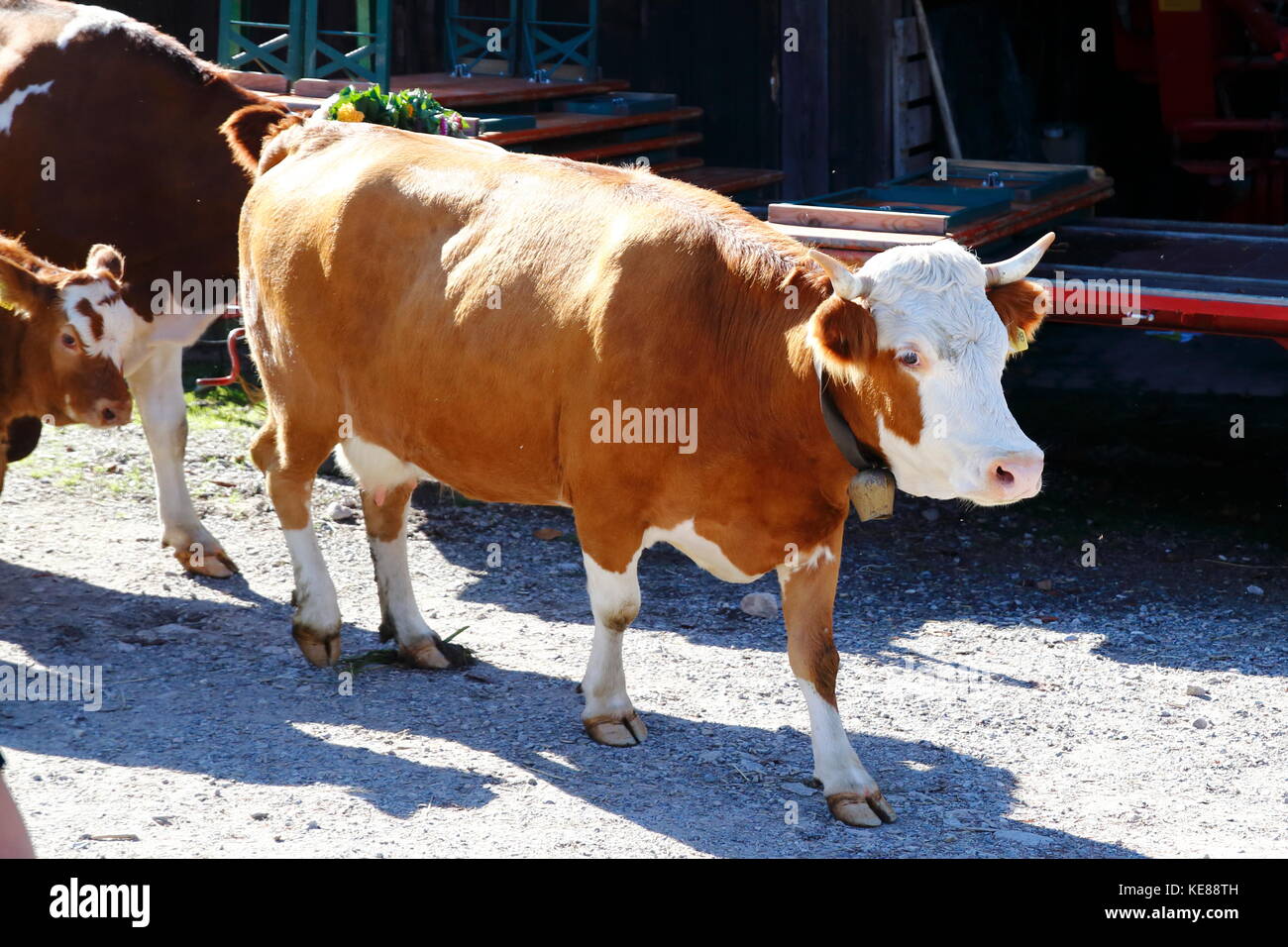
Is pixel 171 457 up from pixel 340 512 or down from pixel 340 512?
up

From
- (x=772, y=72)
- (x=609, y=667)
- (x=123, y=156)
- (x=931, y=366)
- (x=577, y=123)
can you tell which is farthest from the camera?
(x=772, y=72)

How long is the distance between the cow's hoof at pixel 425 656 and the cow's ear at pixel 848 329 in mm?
2327

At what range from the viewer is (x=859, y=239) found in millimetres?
7129

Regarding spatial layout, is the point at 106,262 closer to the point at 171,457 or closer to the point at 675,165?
the point at 171,457

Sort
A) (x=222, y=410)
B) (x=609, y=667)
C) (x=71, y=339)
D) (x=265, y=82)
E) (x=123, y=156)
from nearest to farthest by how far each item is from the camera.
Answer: (x=609, y=667), (x=71, y=339), (x=123, y=156), (x=265, y=82), (x=222, y=410)

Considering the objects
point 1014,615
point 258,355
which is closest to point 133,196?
point 258,355

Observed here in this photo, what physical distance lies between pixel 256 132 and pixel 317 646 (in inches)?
83.3

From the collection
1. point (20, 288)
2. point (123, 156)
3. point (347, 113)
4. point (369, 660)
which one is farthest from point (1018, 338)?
point (123, 156)

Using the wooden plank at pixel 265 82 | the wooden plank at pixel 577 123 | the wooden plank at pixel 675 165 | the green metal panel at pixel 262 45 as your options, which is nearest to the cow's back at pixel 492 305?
the wooden plank at pixel 577 123

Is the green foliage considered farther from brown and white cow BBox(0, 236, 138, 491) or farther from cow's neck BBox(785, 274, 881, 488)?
cow's neck BBox(785, 274, 881, 488)

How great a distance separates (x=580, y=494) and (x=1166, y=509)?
13.2 ft

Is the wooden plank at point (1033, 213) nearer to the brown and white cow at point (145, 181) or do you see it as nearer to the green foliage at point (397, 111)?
the green foliage at point (397, 111)

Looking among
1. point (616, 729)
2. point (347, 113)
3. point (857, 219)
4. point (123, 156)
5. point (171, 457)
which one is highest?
point (347, 113)

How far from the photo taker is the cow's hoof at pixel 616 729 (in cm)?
541
